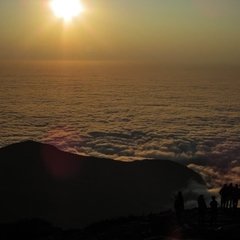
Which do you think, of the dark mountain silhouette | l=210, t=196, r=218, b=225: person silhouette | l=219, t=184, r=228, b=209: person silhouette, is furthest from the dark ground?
the dark mountain silhouette

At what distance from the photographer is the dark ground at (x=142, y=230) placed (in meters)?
19.1

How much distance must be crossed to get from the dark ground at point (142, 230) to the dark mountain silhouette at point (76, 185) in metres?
11.0

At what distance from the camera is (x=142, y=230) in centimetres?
2178

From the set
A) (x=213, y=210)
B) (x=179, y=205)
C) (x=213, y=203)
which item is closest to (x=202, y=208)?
(x=213, y=210)

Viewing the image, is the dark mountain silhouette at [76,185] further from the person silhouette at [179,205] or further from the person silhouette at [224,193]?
the person silhouette at [179,205]

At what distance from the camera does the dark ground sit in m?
19.1

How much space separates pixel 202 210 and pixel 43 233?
8112 millimetres

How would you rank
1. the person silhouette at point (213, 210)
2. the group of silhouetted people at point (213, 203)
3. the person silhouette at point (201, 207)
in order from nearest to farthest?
the person silhouette at point (213, 210) < the group of silhouetted people at point (213, 203) < the person silhouette at point (201, 207)

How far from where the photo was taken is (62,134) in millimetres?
98188

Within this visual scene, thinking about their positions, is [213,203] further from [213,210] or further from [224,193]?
[224,193]

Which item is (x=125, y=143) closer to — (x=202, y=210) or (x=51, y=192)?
(x=51, y=192)

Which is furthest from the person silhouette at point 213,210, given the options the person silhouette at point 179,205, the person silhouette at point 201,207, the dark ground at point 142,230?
the person silhouette at point 179,205

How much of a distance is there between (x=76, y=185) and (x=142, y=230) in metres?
27.4

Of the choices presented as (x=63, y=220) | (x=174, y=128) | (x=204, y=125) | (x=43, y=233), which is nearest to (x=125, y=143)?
(x=174, y=128)
